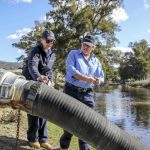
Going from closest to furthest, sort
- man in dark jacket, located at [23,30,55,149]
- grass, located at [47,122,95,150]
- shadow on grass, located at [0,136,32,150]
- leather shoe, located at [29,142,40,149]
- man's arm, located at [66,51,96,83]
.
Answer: man's arm, located at [66,51,96,83] < man in dark jacket, located at [23,30,55,149] < shadow on grass, located at [0,136,32,150] < leather shoe, located at [29,142,40,149] < grass, located at [47,122,95,150]

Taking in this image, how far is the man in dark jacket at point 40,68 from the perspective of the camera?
297 inches

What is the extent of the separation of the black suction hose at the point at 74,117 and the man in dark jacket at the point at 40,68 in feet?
10.9

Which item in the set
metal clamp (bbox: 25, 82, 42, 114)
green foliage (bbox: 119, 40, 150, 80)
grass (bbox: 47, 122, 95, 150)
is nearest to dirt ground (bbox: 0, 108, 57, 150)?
grass (bbox: 47, 122, 95, 150)

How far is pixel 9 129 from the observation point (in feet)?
31.2

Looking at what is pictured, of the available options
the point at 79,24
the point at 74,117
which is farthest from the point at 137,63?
the point at 74,117

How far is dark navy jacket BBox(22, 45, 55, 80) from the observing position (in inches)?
298

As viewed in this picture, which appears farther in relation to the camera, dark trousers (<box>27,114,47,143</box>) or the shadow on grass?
dark trousers (<box>27,114,47,143</box>)

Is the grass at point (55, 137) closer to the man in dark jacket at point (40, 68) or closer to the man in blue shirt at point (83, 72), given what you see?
the man in dark jacket at point (40, 68)

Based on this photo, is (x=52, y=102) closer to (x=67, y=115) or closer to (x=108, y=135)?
(x=67, y=115)

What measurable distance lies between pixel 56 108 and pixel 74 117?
0.20 metres

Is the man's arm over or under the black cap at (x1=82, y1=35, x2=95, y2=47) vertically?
under

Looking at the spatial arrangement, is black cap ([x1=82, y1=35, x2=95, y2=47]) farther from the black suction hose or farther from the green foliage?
the green foliage

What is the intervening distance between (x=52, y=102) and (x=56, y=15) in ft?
172

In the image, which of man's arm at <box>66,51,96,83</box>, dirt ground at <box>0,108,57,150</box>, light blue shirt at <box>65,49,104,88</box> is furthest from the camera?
dirt ground at <box>0,108,57,150</box>
